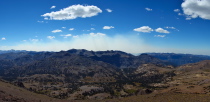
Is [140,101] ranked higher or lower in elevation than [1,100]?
lower

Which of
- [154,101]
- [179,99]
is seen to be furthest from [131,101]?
[179,99]

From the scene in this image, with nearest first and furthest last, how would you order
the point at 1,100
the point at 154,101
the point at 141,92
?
the point at 1,100 → the point at 154,101 → the point at 141,92

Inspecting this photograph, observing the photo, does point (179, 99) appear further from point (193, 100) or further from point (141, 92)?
point (141, 92)

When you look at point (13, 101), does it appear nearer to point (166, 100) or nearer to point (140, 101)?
point (140, 101)

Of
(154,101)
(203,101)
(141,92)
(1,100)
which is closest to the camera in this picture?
(1,100)

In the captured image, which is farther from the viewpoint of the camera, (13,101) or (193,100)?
(193,100)

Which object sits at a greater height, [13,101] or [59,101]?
[13,101]

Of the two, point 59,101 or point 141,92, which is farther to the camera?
point 141,92

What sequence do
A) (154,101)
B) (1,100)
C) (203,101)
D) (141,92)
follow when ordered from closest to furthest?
1. (1,100)
2. (203,101)
3. (154,101)
4. (141,92)

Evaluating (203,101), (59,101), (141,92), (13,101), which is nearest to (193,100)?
(203,101)
